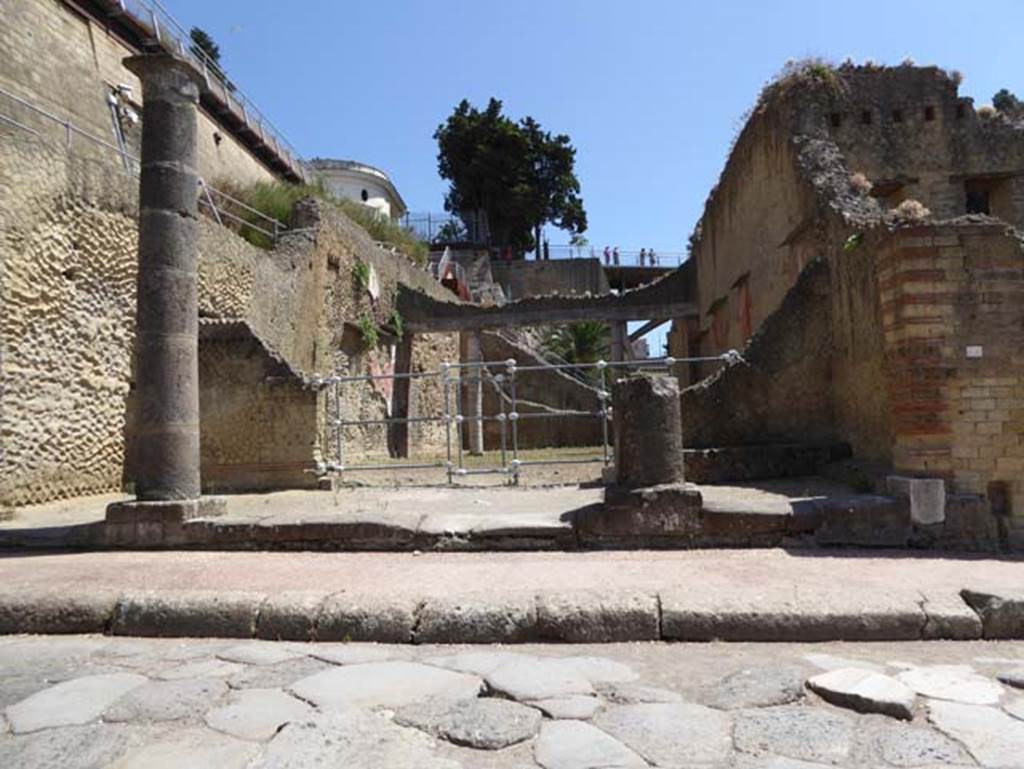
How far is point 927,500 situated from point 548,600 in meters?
3.51

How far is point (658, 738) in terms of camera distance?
2.91 meters

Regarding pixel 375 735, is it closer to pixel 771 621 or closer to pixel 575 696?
pixel 575 696

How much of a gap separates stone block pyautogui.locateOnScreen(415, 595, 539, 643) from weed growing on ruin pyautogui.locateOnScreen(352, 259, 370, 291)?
590 inches

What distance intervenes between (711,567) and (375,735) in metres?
3.20

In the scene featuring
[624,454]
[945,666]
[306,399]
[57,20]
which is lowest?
[945,666]

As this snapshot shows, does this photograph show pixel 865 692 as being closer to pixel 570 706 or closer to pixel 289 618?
pixel 570 706

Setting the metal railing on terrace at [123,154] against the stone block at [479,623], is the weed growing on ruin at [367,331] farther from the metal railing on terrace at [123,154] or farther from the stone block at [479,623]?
the stone block at [479,623]

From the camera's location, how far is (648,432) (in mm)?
6551

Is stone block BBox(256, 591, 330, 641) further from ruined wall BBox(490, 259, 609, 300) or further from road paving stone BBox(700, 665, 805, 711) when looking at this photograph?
ruined wall BBox(490, 259, 609, 300)

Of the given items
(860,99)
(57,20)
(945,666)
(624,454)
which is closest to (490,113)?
(57,20)

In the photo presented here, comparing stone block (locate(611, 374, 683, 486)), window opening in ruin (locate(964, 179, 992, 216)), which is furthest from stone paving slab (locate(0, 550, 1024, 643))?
window opening in ruin (locate(964, 179, 992, 216))

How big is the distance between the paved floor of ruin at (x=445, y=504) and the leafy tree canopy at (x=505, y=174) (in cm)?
3606

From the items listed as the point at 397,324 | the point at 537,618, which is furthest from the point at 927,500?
the point at 397,324

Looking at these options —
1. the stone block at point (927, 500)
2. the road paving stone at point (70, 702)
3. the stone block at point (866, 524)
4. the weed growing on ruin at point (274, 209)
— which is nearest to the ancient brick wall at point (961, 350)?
the stone block at point (927, 500)
